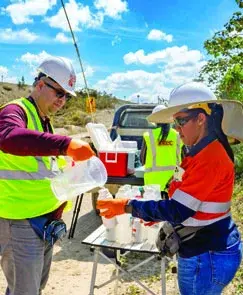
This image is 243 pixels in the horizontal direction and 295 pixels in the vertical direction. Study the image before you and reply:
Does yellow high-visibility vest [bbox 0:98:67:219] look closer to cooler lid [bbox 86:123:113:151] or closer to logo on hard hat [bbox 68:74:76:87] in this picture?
logo on hard hat [bbox 68:74:76:87]

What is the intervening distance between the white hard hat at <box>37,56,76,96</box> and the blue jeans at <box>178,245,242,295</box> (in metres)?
1.18

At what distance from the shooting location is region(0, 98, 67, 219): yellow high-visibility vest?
2.45m

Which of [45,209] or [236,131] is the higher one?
[236,131]

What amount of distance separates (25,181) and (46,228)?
0.31m

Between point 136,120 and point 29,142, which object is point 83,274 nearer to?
point 29,142

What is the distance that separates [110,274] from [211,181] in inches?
124

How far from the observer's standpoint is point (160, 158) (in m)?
5.58

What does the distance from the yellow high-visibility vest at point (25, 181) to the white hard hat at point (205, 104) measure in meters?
0.77

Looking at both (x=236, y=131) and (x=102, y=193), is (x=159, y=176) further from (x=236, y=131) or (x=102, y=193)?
(x=236, y=131)

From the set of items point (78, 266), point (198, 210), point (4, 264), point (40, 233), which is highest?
point (198, 210)

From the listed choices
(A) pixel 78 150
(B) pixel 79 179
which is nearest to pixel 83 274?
(B) pixel 79 179

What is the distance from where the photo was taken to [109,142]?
6.29 m

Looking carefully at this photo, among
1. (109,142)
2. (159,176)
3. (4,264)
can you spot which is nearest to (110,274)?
(159,176)

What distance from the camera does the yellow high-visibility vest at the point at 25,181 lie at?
2451mm
